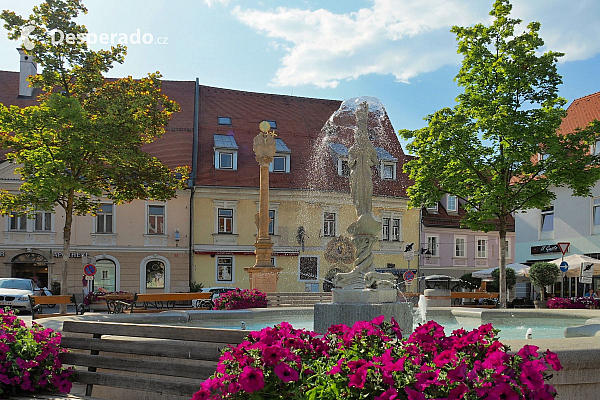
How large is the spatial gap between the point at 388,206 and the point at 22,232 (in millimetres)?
20521

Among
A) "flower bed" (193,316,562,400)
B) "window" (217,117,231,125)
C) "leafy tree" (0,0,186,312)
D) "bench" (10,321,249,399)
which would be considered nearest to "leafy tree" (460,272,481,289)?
"window" (217,117,231,125)

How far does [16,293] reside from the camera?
82.3 ft

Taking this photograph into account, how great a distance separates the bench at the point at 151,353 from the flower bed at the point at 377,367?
42.3 inches

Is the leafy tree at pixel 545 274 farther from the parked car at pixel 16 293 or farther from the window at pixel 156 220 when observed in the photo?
the parked car at pixel 16 293

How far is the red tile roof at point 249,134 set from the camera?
123 ft

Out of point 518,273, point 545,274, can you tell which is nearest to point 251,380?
point 545,274

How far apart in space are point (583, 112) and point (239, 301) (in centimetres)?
2576

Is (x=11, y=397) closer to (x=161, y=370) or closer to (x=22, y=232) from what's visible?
(x=161, y=370)

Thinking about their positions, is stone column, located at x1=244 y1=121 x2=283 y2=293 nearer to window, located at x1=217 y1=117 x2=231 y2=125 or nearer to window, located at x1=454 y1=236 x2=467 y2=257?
window, located at x1=217 y1=117 x2=231 y2=125

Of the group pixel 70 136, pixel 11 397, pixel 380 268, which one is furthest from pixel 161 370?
pixel 380 268

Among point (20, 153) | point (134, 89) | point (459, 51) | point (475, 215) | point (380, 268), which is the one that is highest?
point (459, 51)

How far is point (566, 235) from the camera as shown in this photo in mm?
34125

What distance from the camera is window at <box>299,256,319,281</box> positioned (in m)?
38.0

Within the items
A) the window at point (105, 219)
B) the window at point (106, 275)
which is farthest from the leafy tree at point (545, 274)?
the window at point (105, 219)
